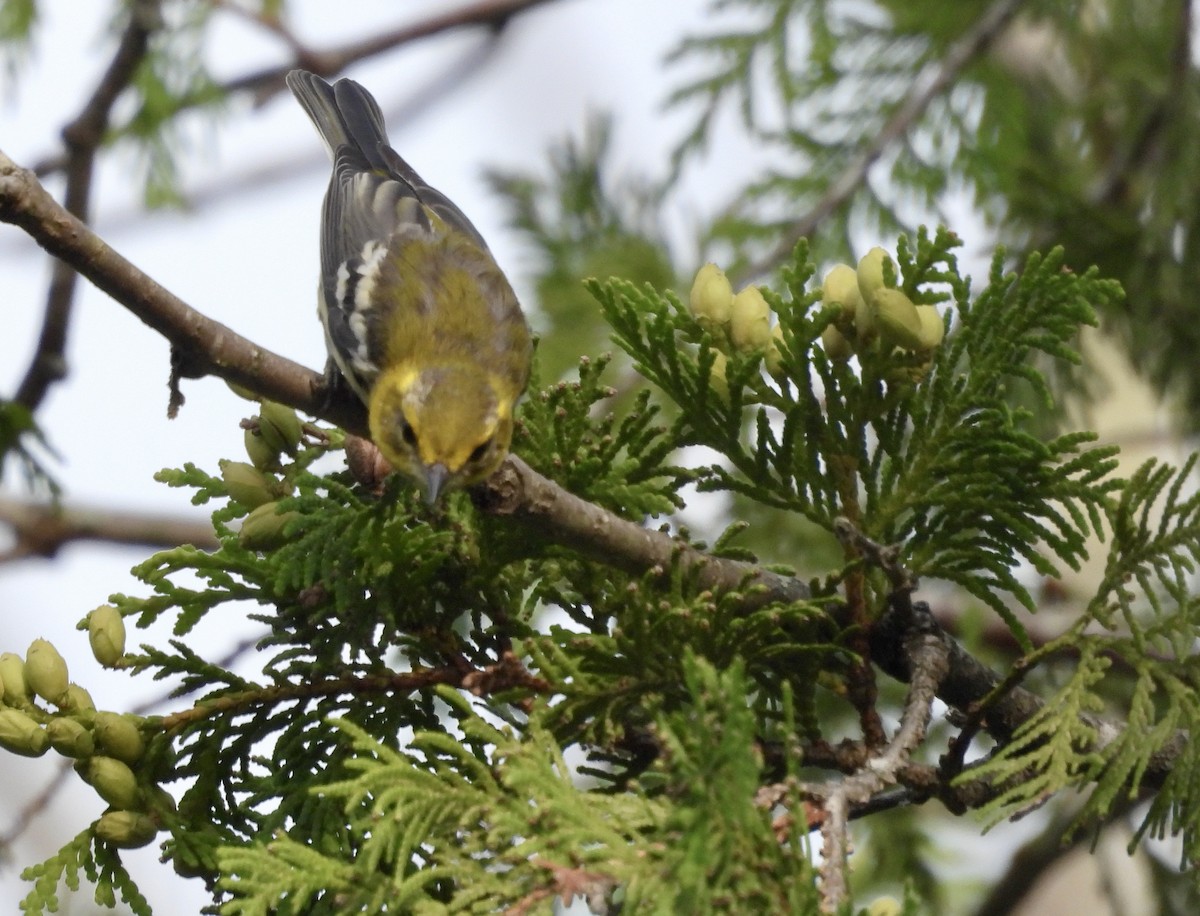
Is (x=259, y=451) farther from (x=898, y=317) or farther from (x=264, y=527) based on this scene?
(x=898, y=317)

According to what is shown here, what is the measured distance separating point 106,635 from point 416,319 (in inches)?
56.7

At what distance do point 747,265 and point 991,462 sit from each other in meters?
2.76

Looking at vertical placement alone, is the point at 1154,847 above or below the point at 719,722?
above

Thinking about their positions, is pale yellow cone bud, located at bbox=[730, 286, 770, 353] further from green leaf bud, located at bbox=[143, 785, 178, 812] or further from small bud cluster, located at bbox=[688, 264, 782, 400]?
green leaf bud, located at bbox=[143, 785, 178, 812]

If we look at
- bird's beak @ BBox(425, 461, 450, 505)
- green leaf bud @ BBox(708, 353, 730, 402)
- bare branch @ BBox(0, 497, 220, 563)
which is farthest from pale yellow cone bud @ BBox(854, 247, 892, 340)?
bare branch @ BBox(0, 497, 220, 563)

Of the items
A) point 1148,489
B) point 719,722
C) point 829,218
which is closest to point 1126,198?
point 829,218

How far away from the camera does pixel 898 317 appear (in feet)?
7.02

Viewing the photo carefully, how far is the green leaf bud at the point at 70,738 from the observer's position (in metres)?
2.00

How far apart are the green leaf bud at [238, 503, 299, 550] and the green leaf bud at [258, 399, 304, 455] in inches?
5.2

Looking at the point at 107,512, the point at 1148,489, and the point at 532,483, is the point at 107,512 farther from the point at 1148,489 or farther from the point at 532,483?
the point at 1148,489

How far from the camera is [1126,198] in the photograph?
196 inches

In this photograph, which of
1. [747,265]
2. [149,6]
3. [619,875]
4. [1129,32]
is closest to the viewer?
[619,875]

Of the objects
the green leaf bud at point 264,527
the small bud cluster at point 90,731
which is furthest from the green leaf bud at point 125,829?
the green leaf bud at point 264,527

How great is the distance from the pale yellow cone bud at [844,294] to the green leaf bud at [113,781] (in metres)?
1.27
